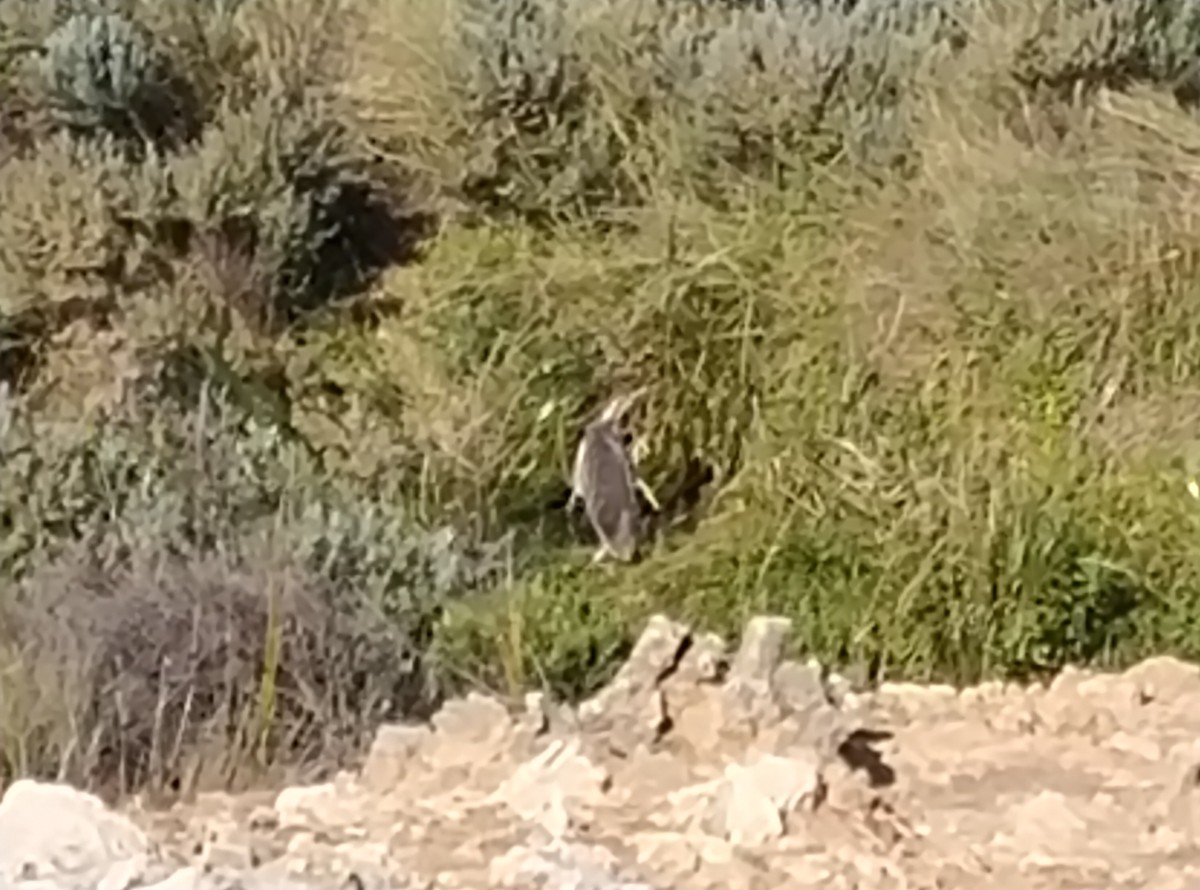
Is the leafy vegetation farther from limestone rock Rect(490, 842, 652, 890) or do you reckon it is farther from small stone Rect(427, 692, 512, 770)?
limestone rock Rect(490, 842, 652, 890)

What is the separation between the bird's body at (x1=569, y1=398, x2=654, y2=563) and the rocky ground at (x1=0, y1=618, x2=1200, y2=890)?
8.6 inches

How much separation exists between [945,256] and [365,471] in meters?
0.69

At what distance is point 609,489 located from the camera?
8.35 feet

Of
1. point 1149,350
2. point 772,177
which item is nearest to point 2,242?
point 772,177

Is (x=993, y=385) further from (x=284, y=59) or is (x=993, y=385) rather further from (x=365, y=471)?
(x=284, y=59)

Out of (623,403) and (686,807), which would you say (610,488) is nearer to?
(623,403)

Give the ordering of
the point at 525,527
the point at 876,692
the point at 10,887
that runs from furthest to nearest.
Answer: the point at 525,527, the point at 876,692, the point at 10,887

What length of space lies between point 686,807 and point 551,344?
2.26 ft

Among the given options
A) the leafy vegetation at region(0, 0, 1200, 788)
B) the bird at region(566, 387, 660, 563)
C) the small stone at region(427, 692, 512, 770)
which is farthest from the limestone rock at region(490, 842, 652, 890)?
→ the bird at region(566, 387, 660, 563)

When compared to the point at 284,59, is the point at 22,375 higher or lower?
lower

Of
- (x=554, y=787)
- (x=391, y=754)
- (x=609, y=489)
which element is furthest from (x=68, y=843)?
(x=609, y=489)

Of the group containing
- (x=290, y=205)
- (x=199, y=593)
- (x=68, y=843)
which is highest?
(x=290, y=205)

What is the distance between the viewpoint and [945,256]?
2768mm

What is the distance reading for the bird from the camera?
252 cm
